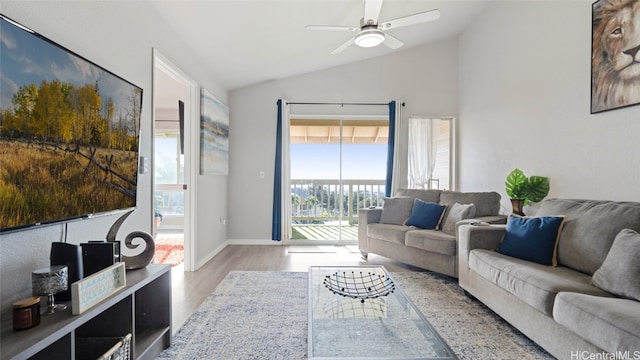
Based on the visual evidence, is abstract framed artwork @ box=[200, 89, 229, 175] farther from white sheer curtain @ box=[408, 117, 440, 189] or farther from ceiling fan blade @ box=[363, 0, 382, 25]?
white sheer curtain @ box=[408, 117, 440, 189]

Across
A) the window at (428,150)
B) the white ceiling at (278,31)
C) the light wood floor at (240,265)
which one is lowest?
the light wood floor at (240,265)

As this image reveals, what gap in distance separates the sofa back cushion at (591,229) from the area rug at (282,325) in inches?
25.4

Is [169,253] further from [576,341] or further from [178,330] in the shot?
[576,341]

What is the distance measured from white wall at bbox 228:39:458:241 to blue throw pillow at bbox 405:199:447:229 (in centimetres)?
177

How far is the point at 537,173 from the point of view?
10.3 feet

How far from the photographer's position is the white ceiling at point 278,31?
2707mm

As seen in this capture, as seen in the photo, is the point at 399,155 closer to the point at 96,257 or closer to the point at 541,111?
the point at 541,111

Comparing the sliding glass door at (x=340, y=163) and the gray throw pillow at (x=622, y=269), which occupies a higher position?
the sliding glass door at (x=340, y=163)

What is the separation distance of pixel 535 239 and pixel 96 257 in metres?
2.82

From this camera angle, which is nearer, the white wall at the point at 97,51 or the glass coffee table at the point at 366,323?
the white wall at the point at 97,51

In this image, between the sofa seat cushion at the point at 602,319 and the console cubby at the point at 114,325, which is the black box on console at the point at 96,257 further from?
the sofa seat cushion at the point at 602,319

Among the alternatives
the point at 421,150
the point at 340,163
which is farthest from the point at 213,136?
the point at 421,150

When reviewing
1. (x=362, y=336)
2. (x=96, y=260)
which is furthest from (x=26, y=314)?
(x=362, y=336)

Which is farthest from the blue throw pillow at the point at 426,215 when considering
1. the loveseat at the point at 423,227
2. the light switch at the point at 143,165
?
the light switch at the point at 143,165
